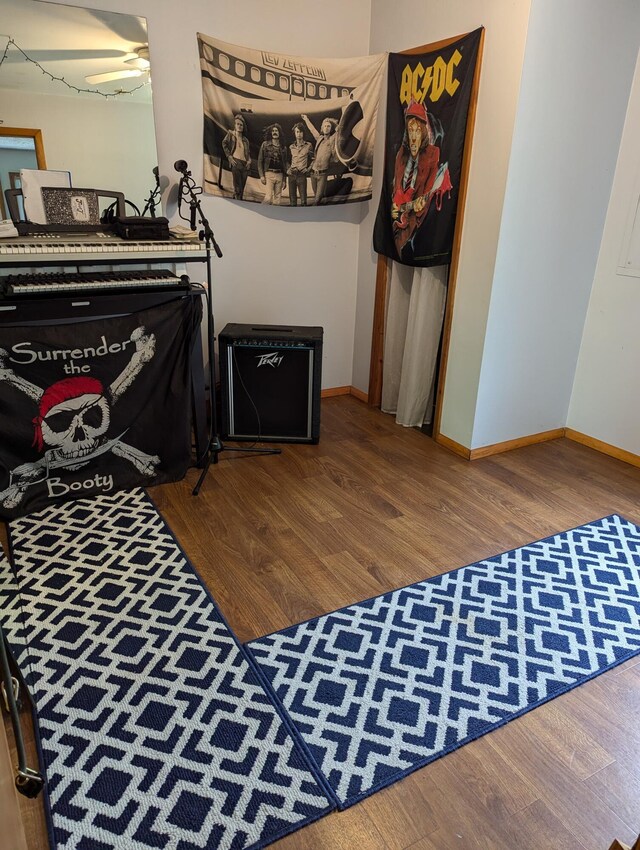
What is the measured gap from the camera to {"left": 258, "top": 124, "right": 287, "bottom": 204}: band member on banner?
305cm

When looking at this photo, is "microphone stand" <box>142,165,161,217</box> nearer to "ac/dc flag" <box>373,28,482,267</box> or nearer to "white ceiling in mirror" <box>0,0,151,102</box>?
"white ceiling in mirror" <box>0,0,151,102</box>

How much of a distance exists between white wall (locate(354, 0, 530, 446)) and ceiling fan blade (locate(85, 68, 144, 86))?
136 centimetres

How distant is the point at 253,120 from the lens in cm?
300

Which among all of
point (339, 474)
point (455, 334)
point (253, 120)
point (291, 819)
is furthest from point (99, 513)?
point (253, 120)

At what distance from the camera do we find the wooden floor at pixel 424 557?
4.23ft

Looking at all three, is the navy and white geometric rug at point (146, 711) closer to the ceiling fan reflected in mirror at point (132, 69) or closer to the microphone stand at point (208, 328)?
the microphone stand at point (208, 328)

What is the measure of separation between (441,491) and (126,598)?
58.2 inches

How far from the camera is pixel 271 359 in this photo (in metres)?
2.99

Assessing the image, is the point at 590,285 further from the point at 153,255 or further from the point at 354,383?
the point at 153,255

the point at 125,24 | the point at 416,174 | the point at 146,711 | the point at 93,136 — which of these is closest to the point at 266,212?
the point at 416,174

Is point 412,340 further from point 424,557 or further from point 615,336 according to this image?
point 424,557

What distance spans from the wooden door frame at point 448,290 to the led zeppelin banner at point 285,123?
1.23ft

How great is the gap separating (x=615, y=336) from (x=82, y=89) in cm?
289

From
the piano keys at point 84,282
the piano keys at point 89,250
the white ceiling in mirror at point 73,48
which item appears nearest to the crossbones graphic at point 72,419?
the piano keys at point 84,282
